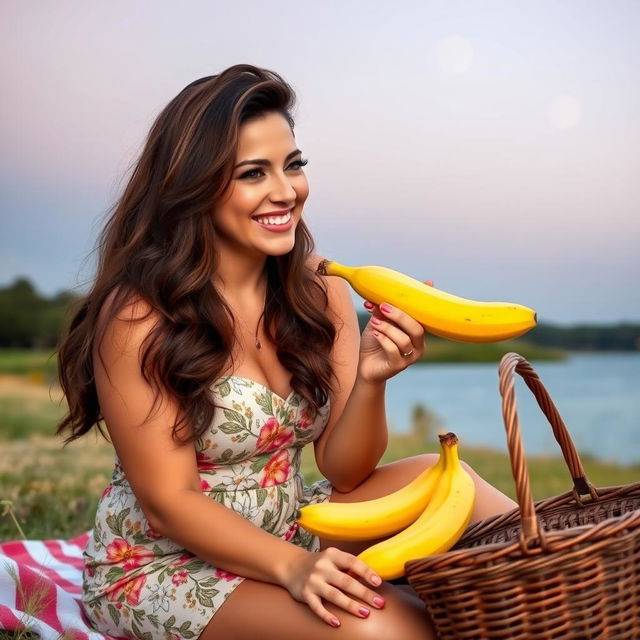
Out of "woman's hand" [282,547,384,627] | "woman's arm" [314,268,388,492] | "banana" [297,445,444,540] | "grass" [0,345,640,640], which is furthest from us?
"grass" [0,345,640,640]

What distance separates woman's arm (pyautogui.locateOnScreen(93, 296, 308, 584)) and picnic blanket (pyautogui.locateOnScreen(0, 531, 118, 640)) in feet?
1.67

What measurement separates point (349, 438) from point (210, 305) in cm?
62

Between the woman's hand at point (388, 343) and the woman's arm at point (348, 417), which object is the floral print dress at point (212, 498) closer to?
the woman's arm at point (348, 417)

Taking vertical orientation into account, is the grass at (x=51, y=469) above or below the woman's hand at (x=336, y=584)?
below

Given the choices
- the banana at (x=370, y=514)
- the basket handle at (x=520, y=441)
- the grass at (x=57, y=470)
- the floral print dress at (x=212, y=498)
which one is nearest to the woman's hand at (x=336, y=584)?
the banana at (x=370, y=514)

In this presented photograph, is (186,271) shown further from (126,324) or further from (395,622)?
(395,622)

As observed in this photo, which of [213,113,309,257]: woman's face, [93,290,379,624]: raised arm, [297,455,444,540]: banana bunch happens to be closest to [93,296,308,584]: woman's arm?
[93,290,379,624]: raised arm

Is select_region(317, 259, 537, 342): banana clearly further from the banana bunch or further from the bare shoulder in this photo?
the bare shoulder

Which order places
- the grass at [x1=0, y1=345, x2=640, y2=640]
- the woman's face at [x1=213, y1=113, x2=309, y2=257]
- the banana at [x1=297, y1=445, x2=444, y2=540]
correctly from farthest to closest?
the grass at [x1=0, y1=345, x2=640, y2=640], the woman's face at [x1=213, y1=113, x2=309, y2=257], the banana at [x1=297, y1=445, x2=444, y2=540]

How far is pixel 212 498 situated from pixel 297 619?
56 cm

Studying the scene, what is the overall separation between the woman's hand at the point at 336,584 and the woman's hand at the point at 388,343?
581mm

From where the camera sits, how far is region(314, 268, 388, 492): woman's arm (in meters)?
2.95

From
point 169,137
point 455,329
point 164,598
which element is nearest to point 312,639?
point 164,598

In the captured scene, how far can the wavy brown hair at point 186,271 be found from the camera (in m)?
2.77
